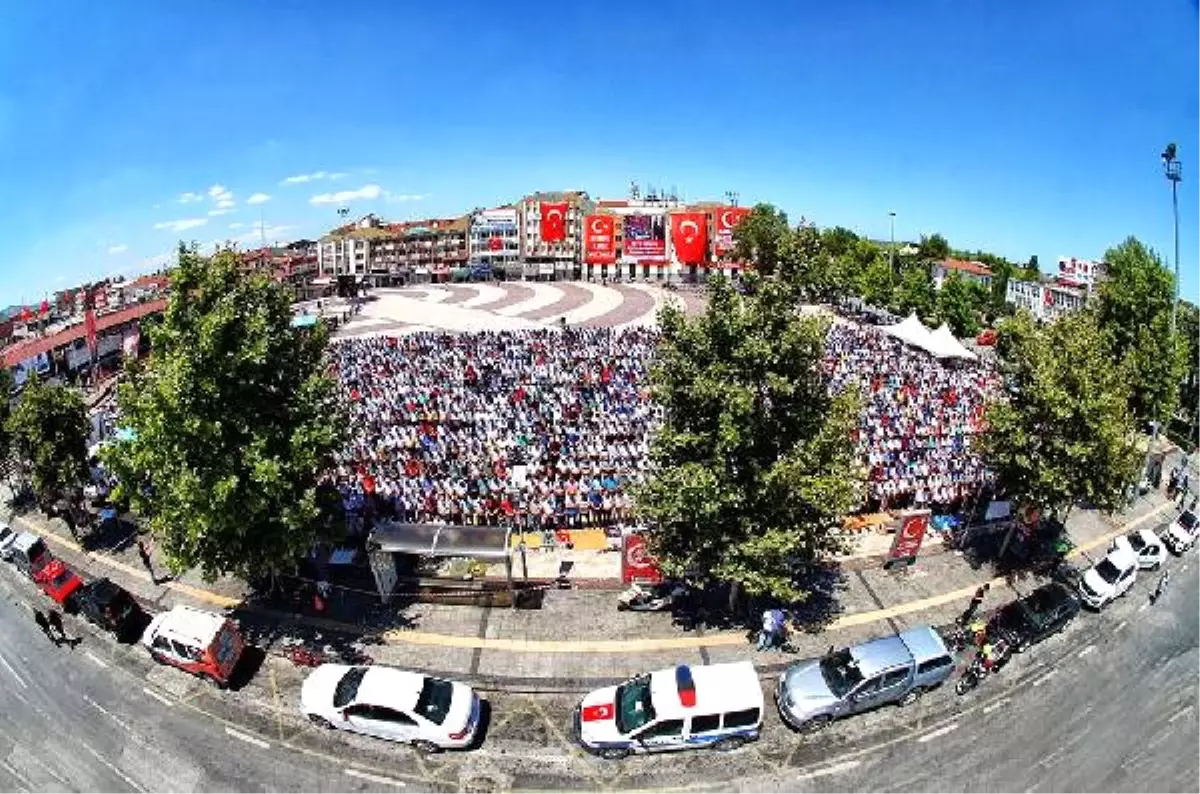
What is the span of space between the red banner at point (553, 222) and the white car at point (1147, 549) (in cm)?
9368

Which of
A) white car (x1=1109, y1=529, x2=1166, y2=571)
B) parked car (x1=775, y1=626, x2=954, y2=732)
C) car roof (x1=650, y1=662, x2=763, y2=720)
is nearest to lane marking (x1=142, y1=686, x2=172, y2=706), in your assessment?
car roof (x1=650, y1=662, x2=763, y2=720)

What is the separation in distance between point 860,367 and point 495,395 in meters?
22.8

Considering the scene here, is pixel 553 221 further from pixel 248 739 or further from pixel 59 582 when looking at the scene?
pixel 248 739

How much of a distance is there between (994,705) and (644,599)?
937 centimetres

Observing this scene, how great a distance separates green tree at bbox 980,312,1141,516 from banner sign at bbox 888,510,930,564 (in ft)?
10.9

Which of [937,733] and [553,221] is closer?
[937,733]

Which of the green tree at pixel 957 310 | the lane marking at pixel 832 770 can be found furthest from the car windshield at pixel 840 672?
the green tree at pixel 957 310

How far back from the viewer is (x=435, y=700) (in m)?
16.1

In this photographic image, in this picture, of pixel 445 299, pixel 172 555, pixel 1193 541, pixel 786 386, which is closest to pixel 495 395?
pixel 172 555

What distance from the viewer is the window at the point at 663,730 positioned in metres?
15.3

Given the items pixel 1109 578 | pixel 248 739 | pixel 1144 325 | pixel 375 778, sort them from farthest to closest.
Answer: pixel 1144 325
pixel 1109 578
pixel 248 739
pixel 375 778

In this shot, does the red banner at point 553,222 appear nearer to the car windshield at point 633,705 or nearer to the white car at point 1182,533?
the white car at point 1182,533

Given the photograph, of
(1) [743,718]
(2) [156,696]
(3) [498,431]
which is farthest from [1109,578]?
(2) [156,696]

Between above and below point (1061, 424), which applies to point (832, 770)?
below
